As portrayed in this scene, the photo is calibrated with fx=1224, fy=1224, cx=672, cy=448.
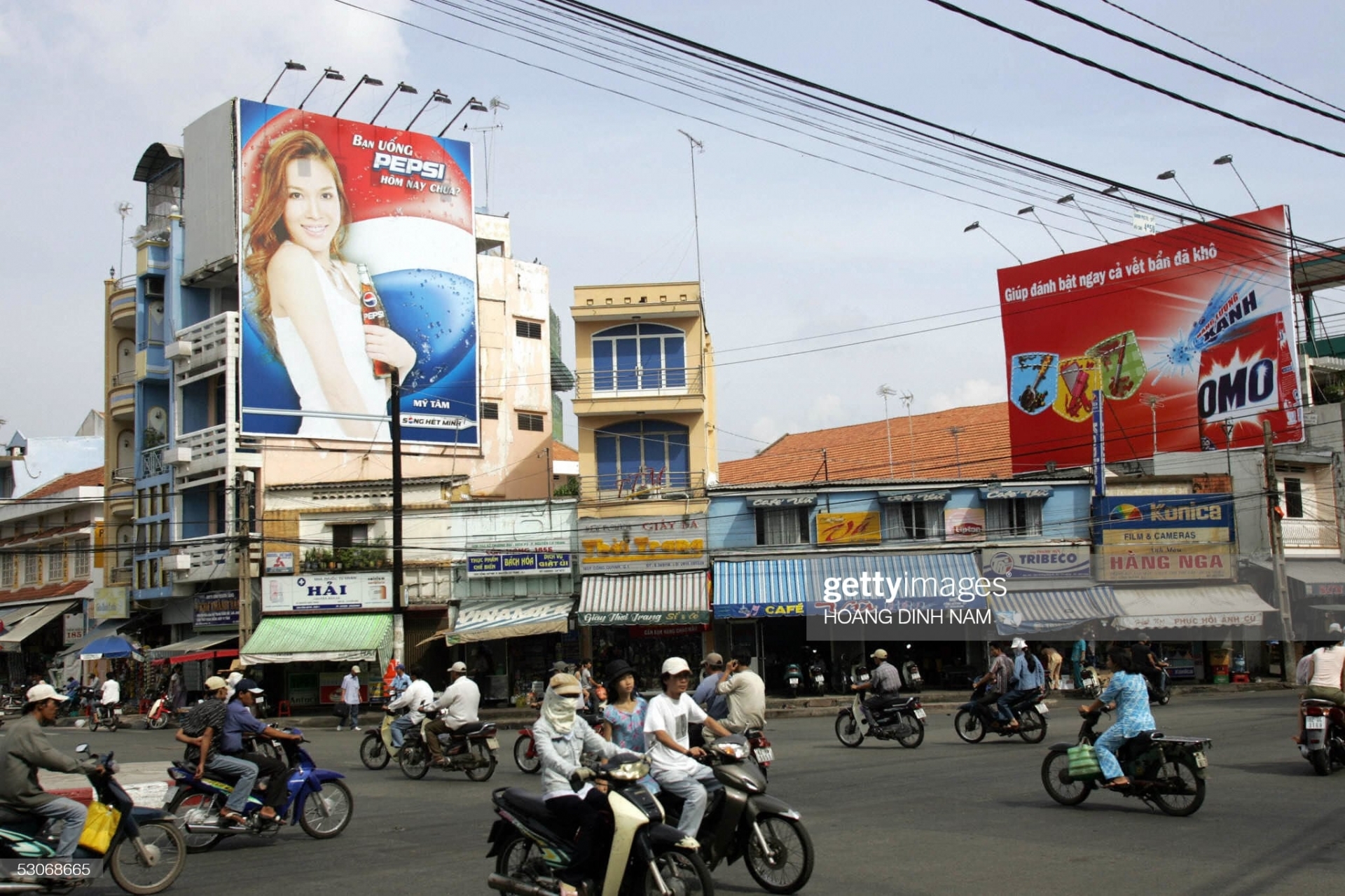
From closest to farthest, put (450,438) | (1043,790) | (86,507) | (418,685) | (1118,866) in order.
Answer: (1118,866) < (1043,790) < (418,685) < (450,438) < (86,507)

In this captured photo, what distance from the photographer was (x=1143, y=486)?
3428cm

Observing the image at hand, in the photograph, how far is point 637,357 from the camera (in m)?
36.3

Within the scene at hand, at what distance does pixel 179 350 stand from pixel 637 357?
1479cm

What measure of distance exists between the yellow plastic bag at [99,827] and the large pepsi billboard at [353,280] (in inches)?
1209

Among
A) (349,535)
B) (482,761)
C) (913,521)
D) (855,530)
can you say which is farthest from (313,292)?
(482,761)

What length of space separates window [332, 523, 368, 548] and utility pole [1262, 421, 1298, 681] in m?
25.0

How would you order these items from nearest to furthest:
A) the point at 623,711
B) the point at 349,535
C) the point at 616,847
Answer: the point at 616,847 → the point at 623,711 → the point at 349,535

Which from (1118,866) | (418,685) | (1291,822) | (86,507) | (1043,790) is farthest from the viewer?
(86,507)

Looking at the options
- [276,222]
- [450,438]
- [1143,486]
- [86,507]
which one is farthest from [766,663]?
[86,507]

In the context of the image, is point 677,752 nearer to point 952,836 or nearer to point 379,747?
point 952,836

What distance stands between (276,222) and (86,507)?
1493 centimetres

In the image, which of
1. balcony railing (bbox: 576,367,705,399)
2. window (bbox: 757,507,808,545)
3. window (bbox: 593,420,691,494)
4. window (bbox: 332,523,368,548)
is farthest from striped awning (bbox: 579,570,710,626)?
window (bbox: 332,523,368,548)

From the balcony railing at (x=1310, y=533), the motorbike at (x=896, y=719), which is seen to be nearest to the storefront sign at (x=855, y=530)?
the balcony railing at (x=1310, y=533)

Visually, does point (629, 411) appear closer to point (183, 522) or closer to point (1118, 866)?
point (183, 522)
